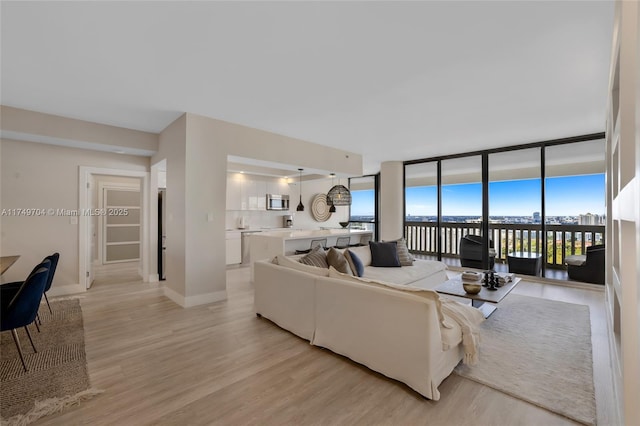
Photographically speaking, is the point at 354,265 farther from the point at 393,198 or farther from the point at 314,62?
the point at 393,198

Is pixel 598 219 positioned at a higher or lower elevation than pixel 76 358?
higher

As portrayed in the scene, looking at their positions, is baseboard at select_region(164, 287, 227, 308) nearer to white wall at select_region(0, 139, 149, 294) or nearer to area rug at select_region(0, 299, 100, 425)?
area rug at select_region(0, 299, 100, 425)

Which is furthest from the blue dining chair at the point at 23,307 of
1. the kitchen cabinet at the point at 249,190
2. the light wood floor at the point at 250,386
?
the kitchen cabinet at the point at 249,190

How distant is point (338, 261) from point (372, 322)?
4.46 ft

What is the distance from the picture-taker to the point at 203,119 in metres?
4.14

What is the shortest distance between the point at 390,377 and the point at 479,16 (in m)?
2.71

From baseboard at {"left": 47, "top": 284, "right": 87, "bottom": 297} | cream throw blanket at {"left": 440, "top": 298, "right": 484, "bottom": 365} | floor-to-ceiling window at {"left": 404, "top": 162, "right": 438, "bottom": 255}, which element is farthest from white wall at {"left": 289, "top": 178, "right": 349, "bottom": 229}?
cream throw blanket at {"left": 440, "top": 298, "right": 484, "bottom": 365}

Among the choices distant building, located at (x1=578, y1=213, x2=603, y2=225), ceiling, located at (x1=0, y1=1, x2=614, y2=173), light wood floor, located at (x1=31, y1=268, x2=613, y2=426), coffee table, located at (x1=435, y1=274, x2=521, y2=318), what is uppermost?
ceiling, located at (x1=0, y1=1, x2=614, y2=173)

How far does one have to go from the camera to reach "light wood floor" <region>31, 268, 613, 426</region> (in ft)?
6.07

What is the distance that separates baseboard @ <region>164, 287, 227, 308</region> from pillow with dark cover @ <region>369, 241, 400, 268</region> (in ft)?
7.88

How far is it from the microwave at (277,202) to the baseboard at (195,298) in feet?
12.2

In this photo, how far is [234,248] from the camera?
679 cm

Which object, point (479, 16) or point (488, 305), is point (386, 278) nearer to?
point (488, 305)

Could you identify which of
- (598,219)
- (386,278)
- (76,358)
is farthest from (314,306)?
(598,219)
